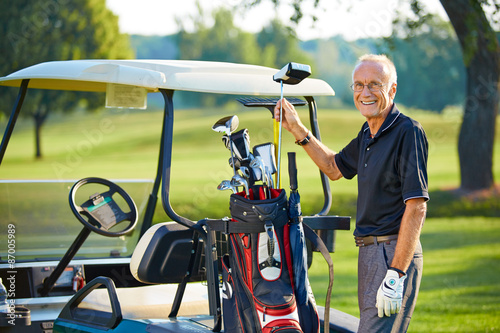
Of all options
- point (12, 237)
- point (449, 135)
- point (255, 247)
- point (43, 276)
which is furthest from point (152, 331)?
point (449, 135)

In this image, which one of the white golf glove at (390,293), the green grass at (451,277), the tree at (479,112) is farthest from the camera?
the tree at (479,112)

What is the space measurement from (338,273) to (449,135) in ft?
100

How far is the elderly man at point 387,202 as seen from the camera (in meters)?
2.47

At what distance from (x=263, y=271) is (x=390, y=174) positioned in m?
0.63

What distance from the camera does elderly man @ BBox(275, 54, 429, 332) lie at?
247 cm

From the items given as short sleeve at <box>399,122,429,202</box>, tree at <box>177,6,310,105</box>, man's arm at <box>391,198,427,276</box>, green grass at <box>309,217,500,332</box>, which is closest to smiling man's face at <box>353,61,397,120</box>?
short sleeve at <box>399,122,429,202</box>

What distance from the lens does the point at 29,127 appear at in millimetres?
47844

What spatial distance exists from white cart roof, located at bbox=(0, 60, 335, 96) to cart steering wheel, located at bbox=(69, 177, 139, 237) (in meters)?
0.79

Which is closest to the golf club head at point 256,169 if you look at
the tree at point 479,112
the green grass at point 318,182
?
the green grass at point 318,182

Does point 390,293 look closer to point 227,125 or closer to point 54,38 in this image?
point 227,125

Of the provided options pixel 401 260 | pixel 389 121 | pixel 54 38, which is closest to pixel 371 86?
pixel 389 121

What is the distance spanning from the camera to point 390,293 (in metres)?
2.42

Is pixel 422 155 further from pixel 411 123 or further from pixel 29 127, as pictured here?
pixel 29 127

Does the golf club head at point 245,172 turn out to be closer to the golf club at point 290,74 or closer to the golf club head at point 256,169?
the golf club head at point 256,169
